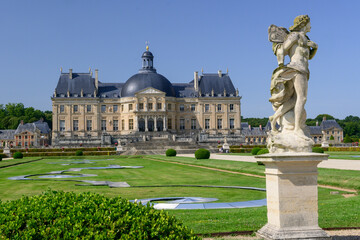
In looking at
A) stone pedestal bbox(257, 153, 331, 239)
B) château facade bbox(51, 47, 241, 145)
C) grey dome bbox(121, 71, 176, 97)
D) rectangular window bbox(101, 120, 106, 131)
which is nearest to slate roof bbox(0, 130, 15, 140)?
château facade bbox(51, 47, 241, 145)

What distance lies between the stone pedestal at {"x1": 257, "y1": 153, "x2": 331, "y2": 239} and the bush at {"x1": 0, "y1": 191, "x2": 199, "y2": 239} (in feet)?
7.38

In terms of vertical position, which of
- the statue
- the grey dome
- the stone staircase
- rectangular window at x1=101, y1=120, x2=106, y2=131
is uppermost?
the grey dome

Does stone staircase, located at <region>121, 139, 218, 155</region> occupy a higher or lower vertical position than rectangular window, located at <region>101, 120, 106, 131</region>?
lower

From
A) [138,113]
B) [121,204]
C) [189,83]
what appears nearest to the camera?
[121,204]

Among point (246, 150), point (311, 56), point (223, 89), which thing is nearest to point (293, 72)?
point (311, 56)

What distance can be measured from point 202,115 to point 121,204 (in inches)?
2826

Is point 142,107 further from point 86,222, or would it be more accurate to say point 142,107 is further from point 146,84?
point 86,222

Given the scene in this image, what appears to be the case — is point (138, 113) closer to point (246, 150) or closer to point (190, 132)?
point (190, 132)

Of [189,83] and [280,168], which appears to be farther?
[189,83]

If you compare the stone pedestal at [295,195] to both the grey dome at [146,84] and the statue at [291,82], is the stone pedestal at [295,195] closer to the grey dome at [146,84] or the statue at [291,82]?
the statue at [291,82]

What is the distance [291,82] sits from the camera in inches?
249

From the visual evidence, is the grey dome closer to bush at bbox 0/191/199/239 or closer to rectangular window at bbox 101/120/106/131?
rectangular window at bbox 101/120/106/131

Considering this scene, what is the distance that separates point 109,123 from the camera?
74.6 metres

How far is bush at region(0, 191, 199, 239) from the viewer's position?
150 inches
